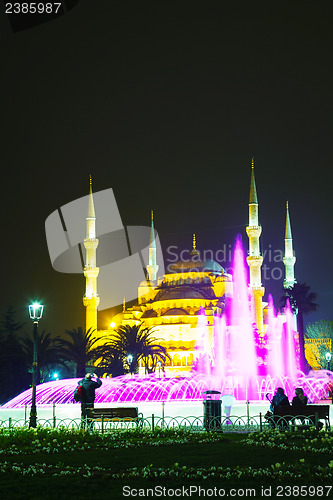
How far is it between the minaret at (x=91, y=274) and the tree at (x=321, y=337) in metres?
17.9

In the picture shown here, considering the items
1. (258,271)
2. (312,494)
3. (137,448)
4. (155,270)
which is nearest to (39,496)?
(312,494)

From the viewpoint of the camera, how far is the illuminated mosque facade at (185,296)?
5722cm

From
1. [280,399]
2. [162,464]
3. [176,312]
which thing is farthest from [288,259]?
[162,464]

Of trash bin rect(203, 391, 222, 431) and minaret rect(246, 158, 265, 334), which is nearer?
trash bin rect(203, 391, 222, 431)

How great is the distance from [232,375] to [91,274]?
66.2 feet

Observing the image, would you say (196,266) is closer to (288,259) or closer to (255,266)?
(288,259)

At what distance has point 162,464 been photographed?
8500mm

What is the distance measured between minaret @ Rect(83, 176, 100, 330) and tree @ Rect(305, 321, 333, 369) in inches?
704

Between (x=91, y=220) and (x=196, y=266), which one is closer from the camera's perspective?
(x=91, y=220)

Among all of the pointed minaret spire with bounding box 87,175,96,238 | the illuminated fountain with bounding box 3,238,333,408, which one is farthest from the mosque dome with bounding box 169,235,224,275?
the pointed minaret spire with bounding box 87,175,96,238

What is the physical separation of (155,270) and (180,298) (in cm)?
752

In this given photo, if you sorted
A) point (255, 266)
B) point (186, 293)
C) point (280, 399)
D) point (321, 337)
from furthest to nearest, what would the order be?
point (186, 293) → point (321, 337) → point (255, 266) → point (280, 399)

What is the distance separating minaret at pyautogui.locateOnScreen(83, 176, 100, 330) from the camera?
57.1 m

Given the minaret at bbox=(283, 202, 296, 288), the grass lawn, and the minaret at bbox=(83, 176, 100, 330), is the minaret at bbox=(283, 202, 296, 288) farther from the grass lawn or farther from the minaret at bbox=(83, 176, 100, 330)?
the grass lawn
